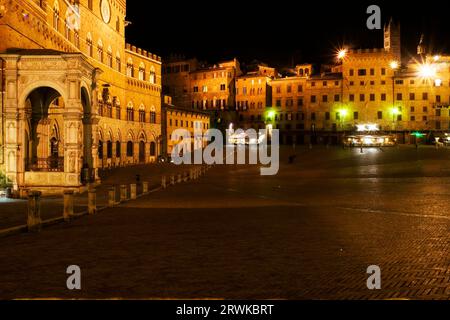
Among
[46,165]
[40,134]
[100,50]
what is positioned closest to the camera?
[46,165]

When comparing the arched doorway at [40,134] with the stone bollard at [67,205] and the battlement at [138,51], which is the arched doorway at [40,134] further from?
the battlement at [138,51]

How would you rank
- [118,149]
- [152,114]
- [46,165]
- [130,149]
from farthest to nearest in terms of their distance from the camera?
[152,114]
[130,149]
[118,149]
[46,165]

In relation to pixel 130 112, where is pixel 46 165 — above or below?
below

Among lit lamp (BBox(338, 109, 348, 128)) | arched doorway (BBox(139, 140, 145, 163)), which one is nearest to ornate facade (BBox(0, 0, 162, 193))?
arched doorway (BBox(139, 140, 145, 163))

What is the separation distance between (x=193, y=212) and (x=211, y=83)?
90842mm

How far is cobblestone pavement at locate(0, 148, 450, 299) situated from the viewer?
8.24 metres

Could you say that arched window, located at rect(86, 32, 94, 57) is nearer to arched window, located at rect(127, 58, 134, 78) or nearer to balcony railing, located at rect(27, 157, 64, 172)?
arched window, located at rect(127, 58, 134, 78)

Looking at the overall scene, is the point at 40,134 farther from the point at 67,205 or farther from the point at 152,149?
the point at 152,149

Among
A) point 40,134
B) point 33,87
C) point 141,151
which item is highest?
point 33,87

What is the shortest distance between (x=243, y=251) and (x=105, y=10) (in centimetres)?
4100

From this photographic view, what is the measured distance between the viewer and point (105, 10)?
47.4m

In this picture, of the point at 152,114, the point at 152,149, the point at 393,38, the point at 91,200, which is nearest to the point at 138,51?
the point at 152,114

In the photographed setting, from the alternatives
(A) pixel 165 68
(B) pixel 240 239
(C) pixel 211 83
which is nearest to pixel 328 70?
(C) pixel 211 83
